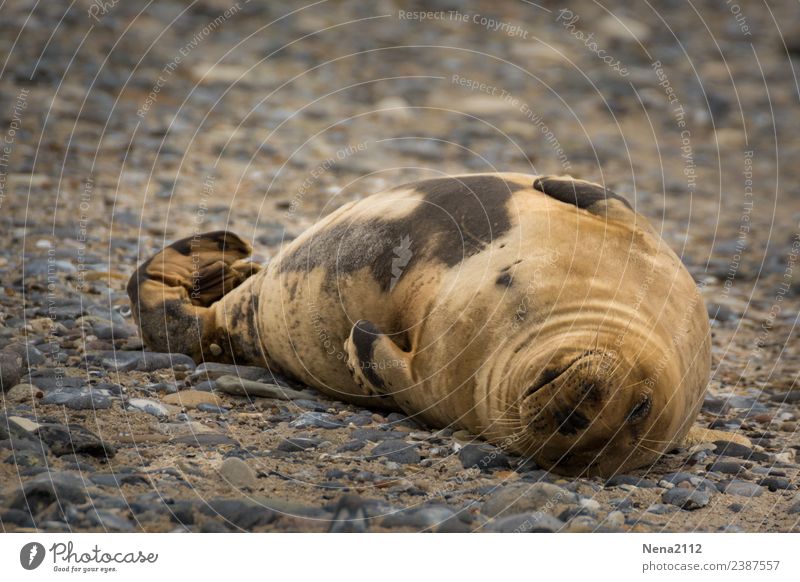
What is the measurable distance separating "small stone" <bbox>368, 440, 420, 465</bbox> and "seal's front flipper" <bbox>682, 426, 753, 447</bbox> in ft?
4.85

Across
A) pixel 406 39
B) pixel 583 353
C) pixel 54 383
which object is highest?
pixel 406 39

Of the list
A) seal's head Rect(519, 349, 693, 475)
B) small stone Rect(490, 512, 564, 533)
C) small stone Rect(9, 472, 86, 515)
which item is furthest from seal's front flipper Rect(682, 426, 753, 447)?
small stone Rect(9, 472, 86, 515)

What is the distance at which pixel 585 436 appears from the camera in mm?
4844

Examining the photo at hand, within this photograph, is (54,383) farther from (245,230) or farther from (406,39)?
(406,39)

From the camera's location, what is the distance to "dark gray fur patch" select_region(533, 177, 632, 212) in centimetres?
564

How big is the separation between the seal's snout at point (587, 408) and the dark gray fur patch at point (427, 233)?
38.3 inches

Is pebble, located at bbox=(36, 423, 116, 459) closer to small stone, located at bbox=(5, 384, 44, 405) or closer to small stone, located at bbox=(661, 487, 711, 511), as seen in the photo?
small stone, located at bbox=(5, 384, 44, 405)

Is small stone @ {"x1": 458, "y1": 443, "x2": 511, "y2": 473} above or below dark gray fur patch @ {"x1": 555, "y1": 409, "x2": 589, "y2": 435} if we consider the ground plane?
below

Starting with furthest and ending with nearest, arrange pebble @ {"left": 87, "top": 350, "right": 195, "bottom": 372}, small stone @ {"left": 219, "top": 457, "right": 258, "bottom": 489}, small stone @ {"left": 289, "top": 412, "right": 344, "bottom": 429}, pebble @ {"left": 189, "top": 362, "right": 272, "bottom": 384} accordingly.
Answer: pebble @ {"left": 87, "top": 350, "right": 195, "bottom": 372} → pebble @ {"left": 189, "top": 362, "right": 272, "bottom": 384} → small stone @ {"left": 289, "top": 412, "right": 344, "bottom": 429} → small stone @ {"left": 219, "top": 457, "right": 258, "bottom": 489}

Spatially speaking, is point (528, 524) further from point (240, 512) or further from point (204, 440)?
point (204, 440)

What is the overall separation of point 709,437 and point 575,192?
153 centimetres

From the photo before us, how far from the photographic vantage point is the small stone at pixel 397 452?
541cm

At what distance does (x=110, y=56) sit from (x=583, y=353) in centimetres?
1159
